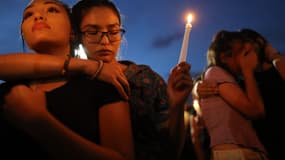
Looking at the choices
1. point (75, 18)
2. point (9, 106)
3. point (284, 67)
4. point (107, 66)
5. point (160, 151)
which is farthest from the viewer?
point (284, 67)

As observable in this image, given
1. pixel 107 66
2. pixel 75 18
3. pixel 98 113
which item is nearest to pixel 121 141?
pixel 98 113

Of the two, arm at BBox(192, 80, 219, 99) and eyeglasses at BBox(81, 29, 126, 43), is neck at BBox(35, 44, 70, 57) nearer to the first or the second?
eyeglasses at BBox(81, 29, 126, 43)

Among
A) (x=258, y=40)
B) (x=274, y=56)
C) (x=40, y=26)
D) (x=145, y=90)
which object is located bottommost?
(x=145, y=90)

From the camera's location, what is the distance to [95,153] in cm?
125

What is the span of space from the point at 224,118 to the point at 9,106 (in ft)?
5.97

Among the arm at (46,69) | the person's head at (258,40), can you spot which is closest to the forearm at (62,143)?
the arm at (46,69)

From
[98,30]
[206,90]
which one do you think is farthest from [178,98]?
[206,90]

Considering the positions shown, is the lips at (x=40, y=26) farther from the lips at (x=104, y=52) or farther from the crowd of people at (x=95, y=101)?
the lips at (x=104, y=52)

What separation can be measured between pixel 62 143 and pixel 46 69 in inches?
15.4

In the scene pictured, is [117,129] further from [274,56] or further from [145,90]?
[274,56]

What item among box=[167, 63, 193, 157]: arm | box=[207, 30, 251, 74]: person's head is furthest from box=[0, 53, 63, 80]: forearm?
box=[207, 30, 251, 74]: person's head

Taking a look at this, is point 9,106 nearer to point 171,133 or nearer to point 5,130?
point 5,130

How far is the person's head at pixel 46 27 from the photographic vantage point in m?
1.61

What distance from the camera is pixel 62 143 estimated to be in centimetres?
122
